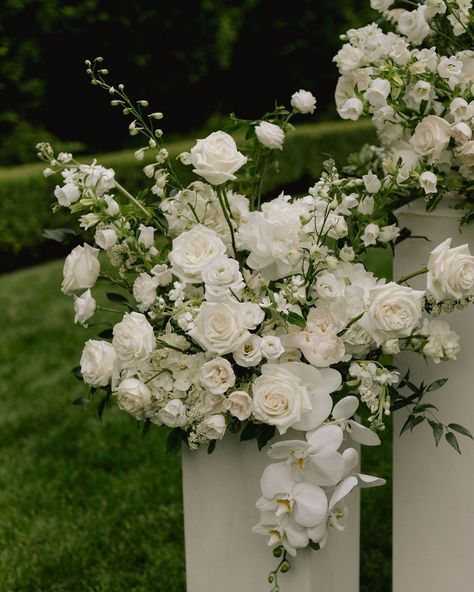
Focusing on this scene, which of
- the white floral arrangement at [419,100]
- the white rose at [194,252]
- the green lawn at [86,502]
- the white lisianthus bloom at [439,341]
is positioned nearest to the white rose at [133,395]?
the white rose at [194,252]

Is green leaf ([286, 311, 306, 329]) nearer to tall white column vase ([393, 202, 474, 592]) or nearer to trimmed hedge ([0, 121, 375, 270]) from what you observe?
tall white column vase ([393, 202, 474, 592])

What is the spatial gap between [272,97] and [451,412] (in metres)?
13.4

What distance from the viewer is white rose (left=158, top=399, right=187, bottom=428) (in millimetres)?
1856

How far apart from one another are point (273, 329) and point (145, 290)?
0.29 m

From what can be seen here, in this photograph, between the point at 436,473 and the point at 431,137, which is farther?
the point at 436,473

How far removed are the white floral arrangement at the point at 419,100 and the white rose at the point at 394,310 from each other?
0.87 ft

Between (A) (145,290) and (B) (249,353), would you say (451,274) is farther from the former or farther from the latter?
(A) (145,290)

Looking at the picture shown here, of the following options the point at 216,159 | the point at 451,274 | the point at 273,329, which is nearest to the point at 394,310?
the point at 451,274

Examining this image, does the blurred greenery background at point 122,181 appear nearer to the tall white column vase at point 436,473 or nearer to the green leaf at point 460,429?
the tall white column vase at point 436,473

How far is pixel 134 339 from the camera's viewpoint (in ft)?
5.97

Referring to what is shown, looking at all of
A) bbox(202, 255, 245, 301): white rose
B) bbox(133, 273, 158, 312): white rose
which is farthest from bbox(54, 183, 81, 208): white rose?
bbox(202, 255, 245, 301): white rose

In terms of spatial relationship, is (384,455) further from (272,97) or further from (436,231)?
(272,97)

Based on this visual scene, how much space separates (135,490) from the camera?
3559 mm

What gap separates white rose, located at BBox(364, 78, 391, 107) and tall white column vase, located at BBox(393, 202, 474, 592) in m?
0.29
